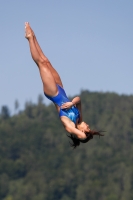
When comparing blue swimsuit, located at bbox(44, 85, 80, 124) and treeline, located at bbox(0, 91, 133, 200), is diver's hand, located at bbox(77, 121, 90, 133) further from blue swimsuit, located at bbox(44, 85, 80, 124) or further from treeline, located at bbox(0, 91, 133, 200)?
treeline, located at bbox(0, 91, 133, 200)

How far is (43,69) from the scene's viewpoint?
2144 cm

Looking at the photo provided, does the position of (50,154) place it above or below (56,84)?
below

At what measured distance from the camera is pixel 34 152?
485 feet

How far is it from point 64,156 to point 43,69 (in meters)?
122

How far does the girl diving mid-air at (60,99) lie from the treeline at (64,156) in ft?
302

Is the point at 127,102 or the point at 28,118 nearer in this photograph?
the point at 28,118

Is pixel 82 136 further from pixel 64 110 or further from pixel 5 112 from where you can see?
pixel 5 112

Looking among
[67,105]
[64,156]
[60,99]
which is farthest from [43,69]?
[64,156]

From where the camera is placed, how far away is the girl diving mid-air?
2081 cm

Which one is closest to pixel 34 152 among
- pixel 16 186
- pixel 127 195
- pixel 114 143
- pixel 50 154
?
pixel 50 154

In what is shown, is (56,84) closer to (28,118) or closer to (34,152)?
(34,152)

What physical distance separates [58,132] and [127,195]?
40.7 m

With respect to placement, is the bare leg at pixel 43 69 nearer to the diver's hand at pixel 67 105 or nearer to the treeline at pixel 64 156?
the diver's hand at pixel 67 105

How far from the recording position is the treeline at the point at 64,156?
12281cm
